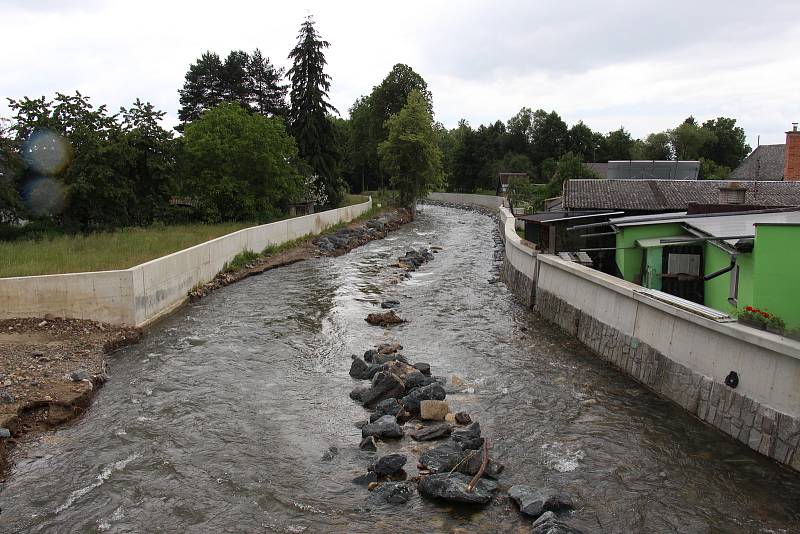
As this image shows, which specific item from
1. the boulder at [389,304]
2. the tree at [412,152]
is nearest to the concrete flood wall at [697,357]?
the boulder at [389,304]

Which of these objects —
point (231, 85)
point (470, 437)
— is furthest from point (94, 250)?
point (231, 85)

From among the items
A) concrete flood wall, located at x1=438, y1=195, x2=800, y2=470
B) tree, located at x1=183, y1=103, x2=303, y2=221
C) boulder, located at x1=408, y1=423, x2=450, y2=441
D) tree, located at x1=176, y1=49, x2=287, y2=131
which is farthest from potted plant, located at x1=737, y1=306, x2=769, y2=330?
tree, located at x1=176, y1=49, x2=287, y2=131

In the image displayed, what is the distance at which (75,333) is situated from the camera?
14.7 metres

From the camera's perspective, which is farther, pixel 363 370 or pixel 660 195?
pixel 660 195

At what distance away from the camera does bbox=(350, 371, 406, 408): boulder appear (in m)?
→ 11.8

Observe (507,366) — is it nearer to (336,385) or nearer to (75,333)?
(336,385)

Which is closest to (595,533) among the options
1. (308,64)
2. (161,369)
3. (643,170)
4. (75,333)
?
(161,369)

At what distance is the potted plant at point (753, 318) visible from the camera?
9438 mm

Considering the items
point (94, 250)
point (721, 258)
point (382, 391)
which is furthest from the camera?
point (94, 250)

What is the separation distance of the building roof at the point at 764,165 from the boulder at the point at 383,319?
107 ft

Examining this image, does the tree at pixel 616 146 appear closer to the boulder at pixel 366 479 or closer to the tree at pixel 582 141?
the tree at pixel 582 141

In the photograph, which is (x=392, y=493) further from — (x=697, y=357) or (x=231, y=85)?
(x=231, y=85)

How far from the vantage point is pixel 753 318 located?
9586 millimetres

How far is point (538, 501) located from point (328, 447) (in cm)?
352
